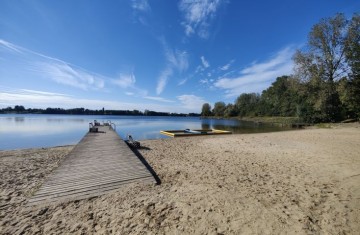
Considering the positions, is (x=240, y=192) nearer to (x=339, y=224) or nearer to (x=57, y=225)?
(x=339, y=224)

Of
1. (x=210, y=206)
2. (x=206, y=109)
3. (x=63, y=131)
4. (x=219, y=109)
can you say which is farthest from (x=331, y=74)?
(x=206, y=109)

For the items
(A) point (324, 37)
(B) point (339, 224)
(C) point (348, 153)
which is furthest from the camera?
(A) point (324, 37)

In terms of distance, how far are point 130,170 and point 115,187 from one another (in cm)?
121

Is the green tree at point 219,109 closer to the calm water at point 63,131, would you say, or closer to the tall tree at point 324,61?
the calm water at point 63,131

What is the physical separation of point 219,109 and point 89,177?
281 ft

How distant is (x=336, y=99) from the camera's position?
25.8 metres

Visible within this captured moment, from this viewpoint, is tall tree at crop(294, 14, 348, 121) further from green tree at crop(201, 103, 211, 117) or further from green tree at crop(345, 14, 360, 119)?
green tree at crop(201, 103, 211, 117)

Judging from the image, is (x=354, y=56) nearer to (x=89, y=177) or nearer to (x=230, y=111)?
(x=89, y=177)

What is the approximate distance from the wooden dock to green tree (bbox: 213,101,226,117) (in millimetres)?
82027

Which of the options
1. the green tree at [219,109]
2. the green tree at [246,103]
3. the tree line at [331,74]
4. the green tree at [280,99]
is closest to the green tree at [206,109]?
the green tree at [219,109]

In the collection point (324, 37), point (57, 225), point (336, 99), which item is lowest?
point (57, 225)

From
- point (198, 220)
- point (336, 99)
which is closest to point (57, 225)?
point (198, 220)

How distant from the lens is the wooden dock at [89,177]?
14.6 feet

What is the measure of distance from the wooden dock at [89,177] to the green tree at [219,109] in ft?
269
